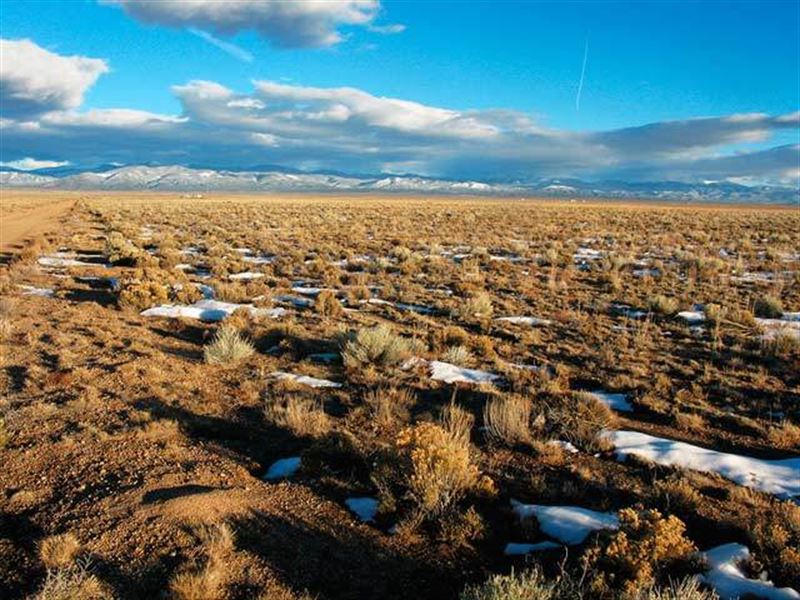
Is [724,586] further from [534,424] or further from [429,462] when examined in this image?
[534,424]

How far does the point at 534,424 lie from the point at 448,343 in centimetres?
397

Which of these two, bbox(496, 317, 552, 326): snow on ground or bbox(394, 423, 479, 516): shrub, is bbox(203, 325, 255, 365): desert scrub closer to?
bbox(394, 423, 479, 516): shrub

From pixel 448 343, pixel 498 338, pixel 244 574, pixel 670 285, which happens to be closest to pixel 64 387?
pixel 244 574

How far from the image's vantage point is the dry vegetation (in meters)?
4.31

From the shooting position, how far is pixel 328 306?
43.4ft

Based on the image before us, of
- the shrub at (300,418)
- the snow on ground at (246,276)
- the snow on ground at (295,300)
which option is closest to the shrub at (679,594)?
the shrub at (300,418)

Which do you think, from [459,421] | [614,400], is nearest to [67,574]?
[459,421]

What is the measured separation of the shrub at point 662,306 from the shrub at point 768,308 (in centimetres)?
185

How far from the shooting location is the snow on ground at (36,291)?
13.9 meters

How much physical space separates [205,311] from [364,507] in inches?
341

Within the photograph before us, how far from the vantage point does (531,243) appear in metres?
27.6

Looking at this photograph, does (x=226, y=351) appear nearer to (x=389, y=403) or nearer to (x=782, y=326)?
(x=389, y=403)

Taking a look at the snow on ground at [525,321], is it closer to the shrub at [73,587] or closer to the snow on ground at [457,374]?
the snow on ground at [457,374]

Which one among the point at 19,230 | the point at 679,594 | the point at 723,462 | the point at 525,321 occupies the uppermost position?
the point at 19,230
